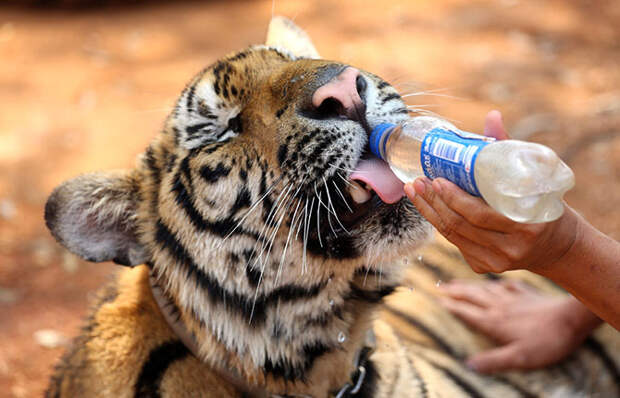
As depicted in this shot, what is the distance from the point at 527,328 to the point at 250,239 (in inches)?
54.2

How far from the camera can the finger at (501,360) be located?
2609mm

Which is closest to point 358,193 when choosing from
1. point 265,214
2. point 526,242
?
point 265,214

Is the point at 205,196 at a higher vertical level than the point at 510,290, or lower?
higher

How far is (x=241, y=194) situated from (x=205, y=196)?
0.12m

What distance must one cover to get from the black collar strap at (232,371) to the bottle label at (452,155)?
0.85 meters

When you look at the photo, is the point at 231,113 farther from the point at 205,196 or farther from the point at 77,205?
the point at 77,205

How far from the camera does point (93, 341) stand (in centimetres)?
208

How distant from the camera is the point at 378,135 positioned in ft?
5.81

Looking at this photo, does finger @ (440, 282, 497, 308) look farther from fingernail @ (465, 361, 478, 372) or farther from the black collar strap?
the black collar strap

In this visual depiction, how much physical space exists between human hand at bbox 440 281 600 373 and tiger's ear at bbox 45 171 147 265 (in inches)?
60.0

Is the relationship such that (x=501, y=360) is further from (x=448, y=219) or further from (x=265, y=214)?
(x=448, y=219)

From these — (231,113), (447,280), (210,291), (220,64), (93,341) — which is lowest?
(447,280)

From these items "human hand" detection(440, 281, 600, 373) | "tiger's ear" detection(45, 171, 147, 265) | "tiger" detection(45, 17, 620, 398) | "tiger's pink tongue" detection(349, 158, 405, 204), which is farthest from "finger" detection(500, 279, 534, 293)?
"tiger's ear" detection(45, 171, 147, 265)

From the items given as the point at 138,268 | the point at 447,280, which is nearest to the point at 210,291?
the point at 138,268
